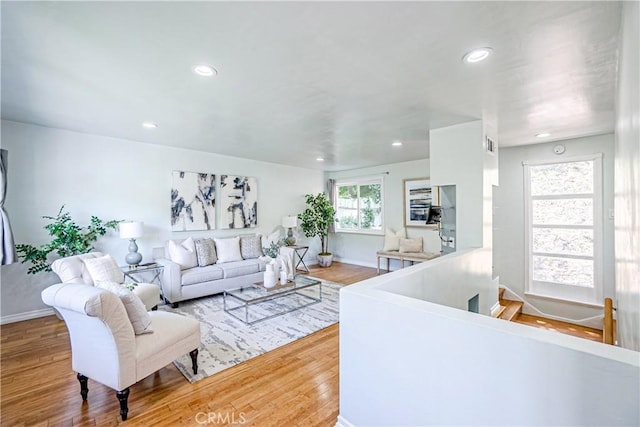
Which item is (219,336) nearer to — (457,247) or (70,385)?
(70,385)

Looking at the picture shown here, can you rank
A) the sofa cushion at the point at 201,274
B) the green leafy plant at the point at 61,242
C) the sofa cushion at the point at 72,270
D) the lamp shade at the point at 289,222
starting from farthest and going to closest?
the lamp shade at the point at 289,222 → the sofa cushion at the point at 201,274 → the green leafy plant at the point at 61,242 → the sofa cushion at the point at 72,270

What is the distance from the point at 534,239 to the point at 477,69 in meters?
3.71

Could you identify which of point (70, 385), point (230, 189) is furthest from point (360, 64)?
point (230, 189)

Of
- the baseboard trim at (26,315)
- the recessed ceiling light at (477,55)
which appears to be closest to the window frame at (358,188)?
the recessed ceiling light at (477,55)

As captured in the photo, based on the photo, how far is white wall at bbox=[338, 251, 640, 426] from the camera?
3.00 feet

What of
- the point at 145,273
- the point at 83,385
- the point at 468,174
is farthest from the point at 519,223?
the point at 145,273

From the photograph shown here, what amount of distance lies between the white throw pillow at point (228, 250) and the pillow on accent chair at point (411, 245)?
3.29 meters

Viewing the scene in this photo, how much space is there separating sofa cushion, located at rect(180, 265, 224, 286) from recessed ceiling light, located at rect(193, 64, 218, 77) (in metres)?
2.89

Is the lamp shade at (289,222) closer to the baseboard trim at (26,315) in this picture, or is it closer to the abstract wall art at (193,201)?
the abstract wall art at (193,201)

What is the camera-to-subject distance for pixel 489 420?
1.13m

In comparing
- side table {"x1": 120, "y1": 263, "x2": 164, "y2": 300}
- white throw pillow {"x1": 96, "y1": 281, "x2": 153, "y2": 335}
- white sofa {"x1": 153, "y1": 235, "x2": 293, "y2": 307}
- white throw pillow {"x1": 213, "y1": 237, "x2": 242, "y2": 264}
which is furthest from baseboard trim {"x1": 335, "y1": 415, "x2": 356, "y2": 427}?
Answer: white throw pillow {"x1": 213, "y1": 237, "x2": 242, "y2": 264}

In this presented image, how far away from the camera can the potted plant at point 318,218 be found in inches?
262

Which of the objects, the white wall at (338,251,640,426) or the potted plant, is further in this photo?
the potted plant

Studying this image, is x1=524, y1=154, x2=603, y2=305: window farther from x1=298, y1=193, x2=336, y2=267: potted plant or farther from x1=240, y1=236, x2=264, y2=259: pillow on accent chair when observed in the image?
x1=240, y1=236, x2=264, y2=259: pillow on accent chair
